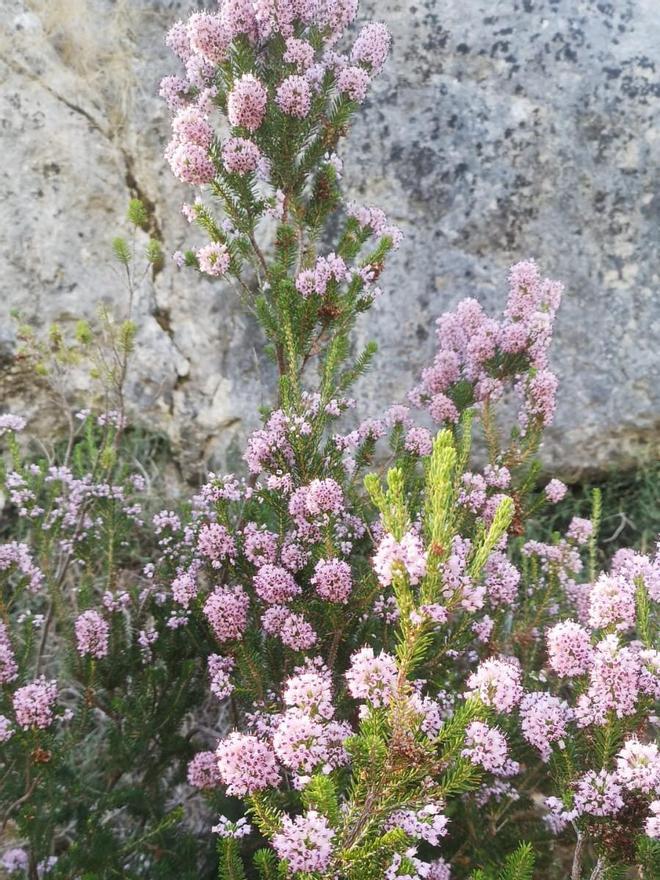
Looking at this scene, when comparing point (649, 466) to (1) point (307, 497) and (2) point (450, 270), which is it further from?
(1) point (307, 497)

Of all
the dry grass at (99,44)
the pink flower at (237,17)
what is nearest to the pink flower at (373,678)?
the pink flower at (237,17)

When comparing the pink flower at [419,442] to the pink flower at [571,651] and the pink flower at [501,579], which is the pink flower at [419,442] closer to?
the pink flower at [501,579]

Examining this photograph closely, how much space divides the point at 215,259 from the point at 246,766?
1595mm

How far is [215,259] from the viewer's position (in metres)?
2.46

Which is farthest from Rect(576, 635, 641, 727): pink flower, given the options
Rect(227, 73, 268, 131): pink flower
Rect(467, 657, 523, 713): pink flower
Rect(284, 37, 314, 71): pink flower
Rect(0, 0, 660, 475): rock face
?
Rect(0, 0, 660, 475): rock face

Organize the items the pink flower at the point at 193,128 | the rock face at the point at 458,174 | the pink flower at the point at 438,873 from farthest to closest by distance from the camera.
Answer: the rock face at the point at 458,174
the pink flower at the point at 193,128
the pink flower at the point at 438,873

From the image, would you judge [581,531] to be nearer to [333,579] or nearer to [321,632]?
[321,632]

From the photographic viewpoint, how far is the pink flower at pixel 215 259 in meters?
2.46

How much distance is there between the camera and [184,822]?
9.23 feet

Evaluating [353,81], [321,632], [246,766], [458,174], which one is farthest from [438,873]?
[458,174]

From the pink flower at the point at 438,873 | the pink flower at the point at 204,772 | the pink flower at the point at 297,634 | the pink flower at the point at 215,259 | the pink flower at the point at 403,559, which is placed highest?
the pink flower at the point at 215,259

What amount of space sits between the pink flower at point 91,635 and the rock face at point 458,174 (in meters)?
1.67

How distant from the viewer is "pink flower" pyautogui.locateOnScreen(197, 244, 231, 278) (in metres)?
2.46

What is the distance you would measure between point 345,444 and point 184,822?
5.26 ft
